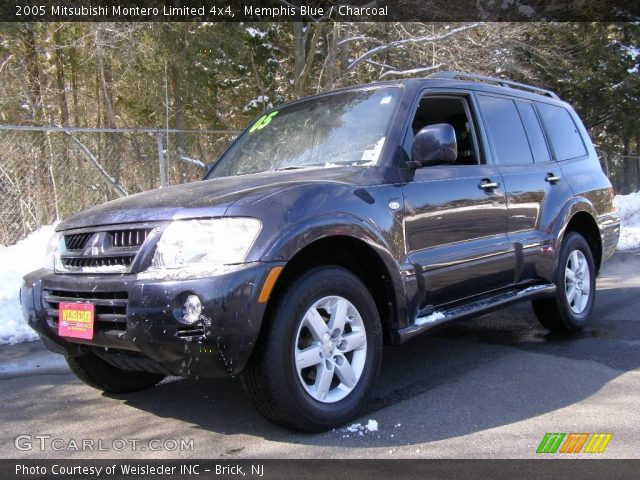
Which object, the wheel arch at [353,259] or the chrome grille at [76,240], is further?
the chrome grille at [76,240]

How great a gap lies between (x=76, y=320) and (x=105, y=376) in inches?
34.3

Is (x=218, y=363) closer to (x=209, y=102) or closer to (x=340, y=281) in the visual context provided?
(x=340, y=281)

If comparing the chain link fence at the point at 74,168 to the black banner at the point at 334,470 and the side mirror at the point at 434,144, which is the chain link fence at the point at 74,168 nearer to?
the side mirror at the point at 434,144

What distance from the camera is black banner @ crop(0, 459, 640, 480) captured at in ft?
9.01

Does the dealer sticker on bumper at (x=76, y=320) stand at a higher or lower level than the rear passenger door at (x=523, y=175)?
lower

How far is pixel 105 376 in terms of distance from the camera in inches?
153

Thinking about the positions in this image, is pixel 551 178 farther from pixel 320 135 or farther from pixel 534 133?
pixel 320 135

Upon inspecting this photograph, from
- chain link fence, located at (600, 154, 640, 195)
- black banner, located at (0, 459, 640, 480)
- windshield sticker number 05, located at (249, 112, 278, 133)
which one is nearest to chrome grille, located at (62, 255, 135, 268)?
black banner, located at (0, 459, 640, 480)

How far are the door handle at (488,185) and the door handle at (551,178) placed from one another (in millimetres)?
857

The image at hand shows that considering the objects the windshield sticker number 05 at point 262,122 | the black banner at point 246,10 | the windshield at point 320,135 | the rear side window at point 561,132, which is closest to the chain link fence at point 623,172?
the black banner at point 246,10

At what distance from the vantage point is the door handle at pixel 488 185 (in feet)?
14.2

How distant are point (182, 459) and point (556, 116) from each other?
4.55 meters

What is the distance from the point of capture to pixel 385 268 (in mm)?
3512

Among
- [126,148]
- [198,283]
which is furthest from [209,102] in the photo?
[198,283]
